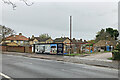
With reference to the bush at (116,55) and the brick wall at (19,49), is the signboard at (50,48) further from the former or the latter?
the bush at (116,55)

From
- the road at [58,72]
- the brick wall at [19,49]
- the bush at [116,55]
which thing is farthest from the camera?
the brick wall at [19,49]

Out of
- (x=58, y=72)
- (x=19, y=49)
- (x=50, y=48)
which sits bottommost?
(x=58, y=72)

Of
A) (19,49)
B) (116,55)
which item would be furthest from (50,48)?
(19,49)

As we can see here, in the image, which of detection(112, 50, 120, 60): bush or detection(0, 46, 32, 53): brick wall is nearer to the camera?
detection(112, 50, 120, 60): bush

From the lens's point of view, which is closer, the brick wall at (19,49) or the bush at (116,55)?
the bush at (116,55)

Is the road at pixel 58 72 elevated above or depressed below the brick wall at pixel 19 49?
below

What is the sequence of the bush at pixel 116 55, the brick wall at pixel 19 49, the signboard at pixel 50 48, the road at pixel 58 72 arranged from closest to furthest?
the road at pixel 58 72 < the bush at pixel 116 55 < the signboard at pixel 50 48 < the brick wall at pixel 19 49

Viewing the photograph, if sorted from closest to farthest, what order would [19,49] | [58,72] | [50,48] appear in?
[58,72]
[50,48]
[19,49]

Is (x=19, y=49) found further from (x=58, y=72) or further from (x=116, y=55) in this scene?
(x=58, y=72)

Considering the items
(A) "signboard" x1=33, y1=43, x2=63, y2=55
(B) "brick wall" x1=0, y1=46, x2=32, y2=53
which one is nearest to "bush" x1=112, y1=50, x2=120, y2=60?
(A) "signboard" x1=33, y1=43, x2=63, y2=55

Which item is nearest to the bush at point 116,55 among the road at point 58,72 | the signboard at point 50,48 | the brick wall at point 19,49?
the road at point 58,72

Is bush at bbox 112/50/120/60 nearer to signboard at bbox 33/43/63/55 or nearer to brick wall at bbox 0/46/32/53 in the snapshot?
signboard at bbox 33/43/63/55

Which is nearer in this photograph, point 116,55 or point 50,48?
point 116,55

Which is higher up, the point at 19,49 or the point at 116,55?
the point at 116,55
